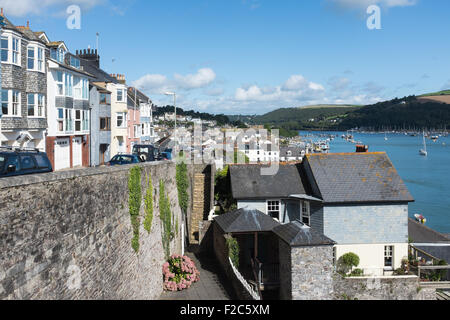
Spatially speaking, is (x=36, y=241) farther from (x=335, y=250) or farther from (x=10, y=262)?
(x=335, y=250)

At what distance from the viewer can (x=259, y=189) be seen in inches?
1085

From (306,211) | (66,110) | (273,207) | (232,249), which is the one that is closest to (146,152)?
(66,110)

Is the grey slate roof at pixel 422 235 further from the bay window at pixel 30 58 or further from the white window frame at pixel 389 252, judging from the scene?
the bay window at pixel 30 58

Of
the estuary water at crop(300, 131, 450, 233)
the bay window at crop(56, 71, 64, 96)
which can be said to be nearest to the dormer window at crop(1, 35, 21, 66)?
the bay window at crop(56, 71, 64, 96)

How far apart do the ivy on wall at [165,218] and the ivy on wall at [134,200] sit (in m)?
4.28

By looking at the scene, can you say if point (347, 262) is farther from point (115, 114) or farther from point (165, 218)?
point (115, 114)

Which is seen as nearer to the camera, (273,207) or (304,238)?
(304,238)

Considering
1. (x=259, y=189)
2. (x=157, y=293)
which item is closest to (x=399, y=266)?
(x=259, y=189)

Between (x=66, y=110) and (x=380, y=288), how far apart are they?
81.5 ft

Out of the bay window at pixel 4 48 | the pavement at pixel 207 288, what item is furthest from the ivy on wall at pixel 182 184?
the bay window at pixel 4 48

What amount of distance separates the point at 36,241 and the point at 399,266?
903 inches

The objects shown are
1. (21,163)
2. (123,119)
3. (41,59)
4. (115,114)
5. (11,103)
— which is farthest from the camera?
(123,119)

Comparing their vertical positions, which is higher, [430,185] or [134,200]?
[134,200]

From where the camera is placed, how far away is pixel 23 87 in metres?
25.9
